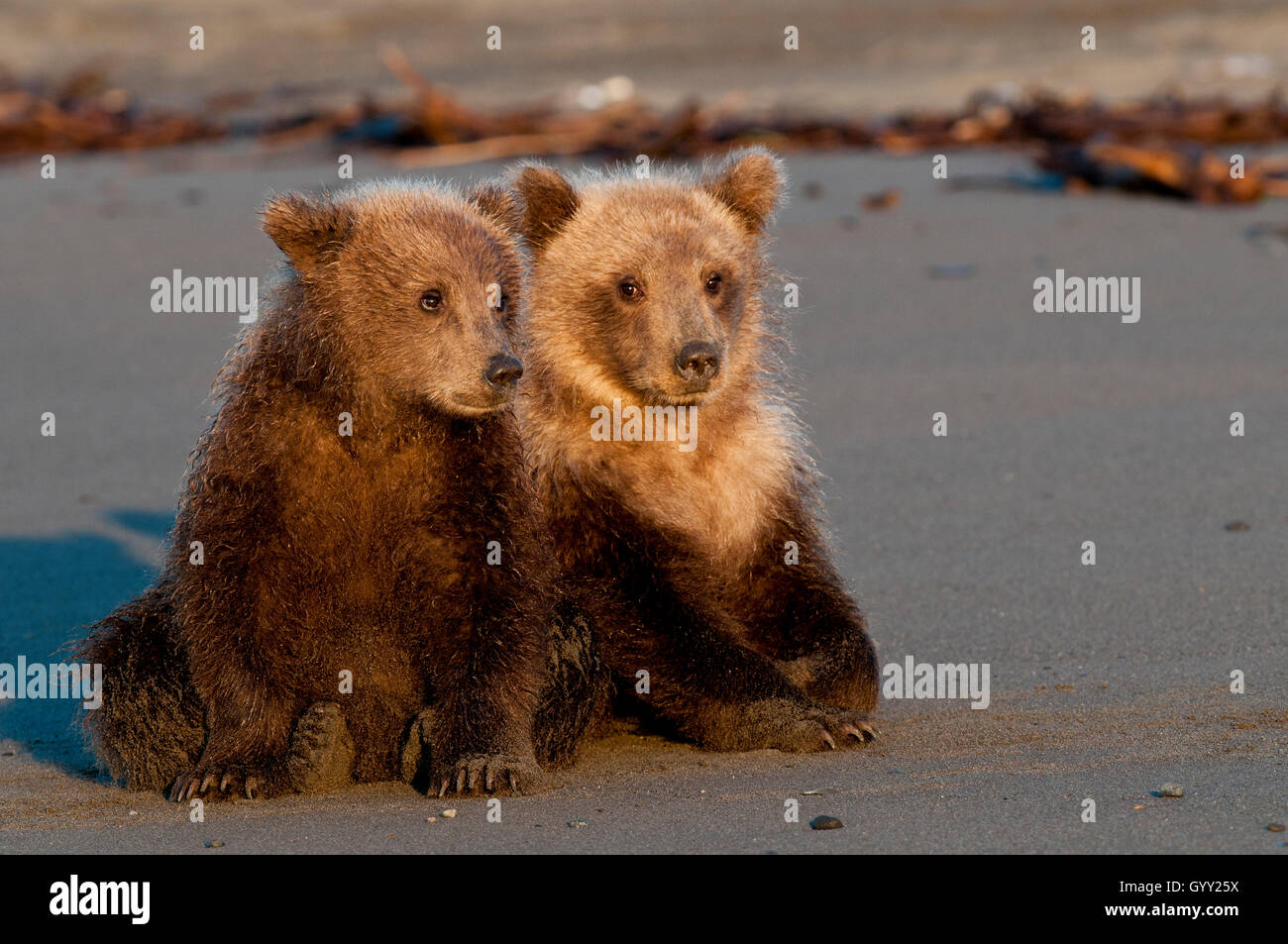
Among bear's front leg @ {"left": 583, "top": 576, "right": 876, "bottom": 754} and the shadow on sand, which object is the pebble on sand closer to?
bear's front leg @ {"left": 583, "top": 576, "right": 876, "bottom": 754}

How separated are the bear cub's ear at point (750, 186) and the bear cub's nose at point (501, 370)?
72.2 inches

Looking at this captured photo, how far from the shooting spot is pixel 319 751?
573 centimetres

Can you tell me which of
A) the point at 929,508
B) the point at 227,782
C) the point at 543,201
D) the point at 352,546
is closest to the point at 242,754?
the point at 227,782

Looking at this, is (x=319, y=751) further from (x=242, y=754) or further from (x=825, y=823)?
(x=825, y=823)

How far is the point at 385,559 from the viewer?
19.4 feet

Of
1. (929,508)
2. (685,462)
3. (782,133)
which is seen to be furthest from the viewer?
(782,133)

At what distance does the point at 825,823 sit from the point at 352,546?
5.80ft

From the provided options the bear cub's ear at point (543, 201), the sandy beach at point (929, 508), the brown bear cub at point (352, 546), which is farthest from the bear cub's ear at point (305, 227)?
the sandy beach at point (929, 508)

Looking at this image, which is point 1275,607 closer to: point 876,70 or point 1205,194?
point 1205,194

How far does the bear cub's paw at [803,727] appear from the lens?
245 inches

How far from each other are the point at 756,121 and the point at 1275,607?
11250 mm

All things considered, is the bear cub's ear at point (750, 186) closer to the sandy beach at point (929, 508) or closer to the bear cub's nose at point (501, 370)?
the sandy beach at point (929, 508)

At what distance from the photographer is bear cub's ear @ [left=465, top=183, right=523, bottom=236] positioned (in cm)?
632

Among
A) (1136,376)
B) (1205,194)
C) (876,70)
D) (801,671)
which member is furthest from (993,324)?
(876,70)
